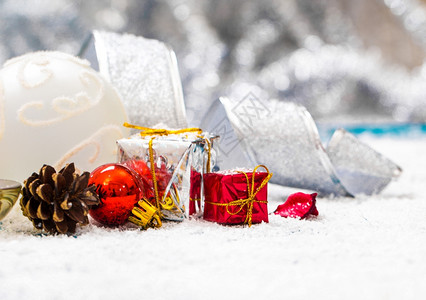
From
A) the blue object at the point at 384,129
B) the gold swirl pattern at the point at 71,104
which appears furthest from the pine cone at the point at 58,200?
the blue object at the point at 384,129

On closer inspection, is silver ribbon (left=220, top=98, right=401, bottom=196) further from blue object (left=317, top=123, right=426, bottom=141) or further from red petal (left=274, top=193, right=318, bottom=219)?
blue object (left=317, top=123, right=426, bottom=141)

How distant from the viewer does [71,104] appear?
656mm

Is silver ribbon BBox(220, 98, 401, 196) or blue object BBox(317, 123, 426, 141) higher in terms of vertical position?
silver ribbon BBox(220, 98, 401, 196)

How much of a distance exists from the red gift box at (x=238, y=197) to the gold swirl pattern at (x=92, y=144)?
0.58ft

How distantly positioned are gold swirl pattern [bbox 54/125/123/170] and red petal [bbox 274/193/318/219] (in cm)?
25

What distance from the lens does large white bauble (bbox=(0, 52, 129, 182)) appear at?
634 mm

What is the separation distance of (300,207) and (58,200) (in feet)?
1.01

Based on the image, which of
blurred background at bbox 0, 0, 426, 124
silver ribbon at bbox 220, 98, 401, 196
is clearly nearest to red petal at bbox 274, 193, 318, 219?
silver ribbon at bbox 220, 98, 401, 196

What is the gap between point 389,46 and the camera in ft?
9.82

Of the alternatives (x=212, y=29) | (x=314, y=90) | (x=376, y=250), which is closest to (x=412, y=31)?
(x=314, y=90)

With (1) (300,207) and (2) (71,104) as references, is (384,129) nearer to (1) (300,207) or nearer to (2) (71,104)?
(1) (300,207)

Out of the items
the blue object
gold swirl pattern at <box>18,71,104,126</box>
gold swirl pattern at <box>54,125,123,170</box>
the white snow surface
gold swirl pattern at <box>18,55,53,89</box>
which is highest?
gold swirl pattern at <box>18,55,53,89</box>

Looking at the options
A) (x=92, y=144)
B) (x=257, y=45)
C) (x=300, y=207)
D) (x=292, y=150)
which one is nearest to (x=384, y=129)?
(x=257, y=45)

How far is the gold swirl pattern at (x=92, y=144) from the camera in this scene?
25.6 inches
